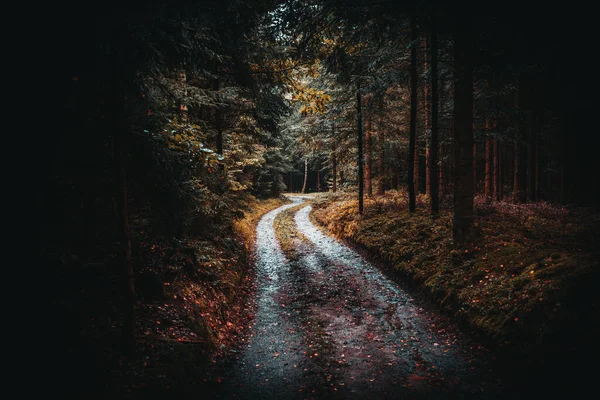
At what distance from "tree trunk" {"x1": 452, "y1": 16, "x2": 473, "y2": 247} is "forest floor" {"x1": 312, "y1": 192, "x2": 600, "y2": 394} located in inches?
19.7

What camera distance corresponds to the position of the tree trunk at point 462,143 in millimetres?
8875

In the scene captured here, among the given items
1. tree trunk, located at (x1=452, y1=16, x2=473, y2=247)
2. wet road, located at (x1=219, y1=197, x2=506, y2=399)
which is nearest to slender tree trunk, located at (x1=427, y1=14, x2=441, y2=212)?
tree trunk, located at (x1=452, y1=16, x2=473, y2=247)

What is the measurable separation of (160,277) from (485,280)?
7.55 meters

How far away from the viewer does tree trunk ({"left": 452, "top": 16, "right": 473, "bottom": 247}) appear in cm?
888

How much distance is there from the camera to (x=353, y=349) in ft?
20.3

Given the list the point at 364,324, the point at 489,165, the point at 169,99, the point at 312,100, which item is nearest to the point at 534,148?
the point at 489,165

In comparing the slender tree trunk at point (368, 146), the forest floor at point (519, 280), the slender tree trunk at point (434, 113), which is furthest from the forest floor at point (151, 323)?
the slender tree trunk at point (368, 146)

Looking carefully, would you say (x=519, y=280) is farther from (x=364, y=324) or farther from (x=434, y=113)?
(x=434, y=113)

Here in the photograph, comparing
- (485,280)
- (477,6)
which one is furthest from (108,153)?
(477,6)

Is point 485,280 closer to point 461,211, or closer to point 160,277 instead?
point 461,211

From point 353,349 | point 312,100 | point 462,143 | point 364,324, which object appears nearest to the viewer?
point 353,349

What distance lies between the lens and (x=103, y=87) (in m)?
5.18

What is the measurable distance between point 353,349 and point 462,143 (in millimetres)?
6905

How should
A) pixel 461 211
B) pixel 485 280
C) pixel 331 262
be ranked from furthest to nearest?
1. pixel 331 262
2. pixel 461 211
3. pixel 485 280
